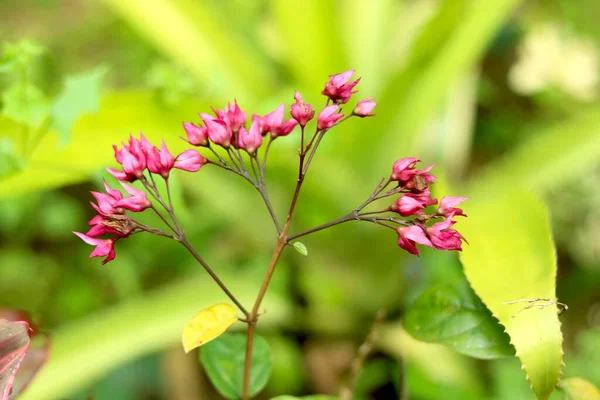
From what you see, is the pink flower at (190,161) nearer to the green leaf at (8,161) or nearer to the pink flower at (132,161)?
the pink flower at (132,161)

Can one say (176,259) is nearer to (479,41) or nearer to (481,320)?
(479,41)

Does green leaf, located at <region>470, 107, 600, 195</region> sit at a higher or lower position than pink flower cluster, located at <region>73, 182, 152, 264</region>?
lower

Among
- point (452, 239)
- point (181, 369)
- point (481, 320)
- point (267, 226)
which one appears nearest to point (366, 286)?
point (267, 226)

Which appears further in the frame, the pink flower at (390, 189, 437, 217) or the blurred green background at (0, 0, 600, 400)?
the blurred green background at (0, 0, 600, 400)

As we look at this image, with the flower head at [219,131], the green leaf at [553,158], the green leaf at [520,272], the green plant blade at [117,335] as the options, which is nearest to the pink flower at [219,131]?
the flower head at [219,131]

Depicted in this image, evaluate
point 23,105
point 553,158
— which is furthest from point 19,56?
point 553,158

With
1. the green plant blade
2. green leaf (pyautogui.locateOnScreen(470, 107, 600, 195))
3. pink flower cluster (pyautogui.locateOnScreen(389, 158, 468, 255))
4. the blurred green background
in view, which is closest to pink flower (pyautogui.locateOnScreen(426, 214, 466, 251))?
pink flower cluster (pyautogui.locateOnScreen(389, 158, 468, 255))

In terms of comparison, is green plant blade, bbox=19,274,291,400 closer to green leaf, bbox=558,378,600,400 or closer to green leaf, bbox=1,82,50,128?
green leaf, bbox=1,82,50,128
